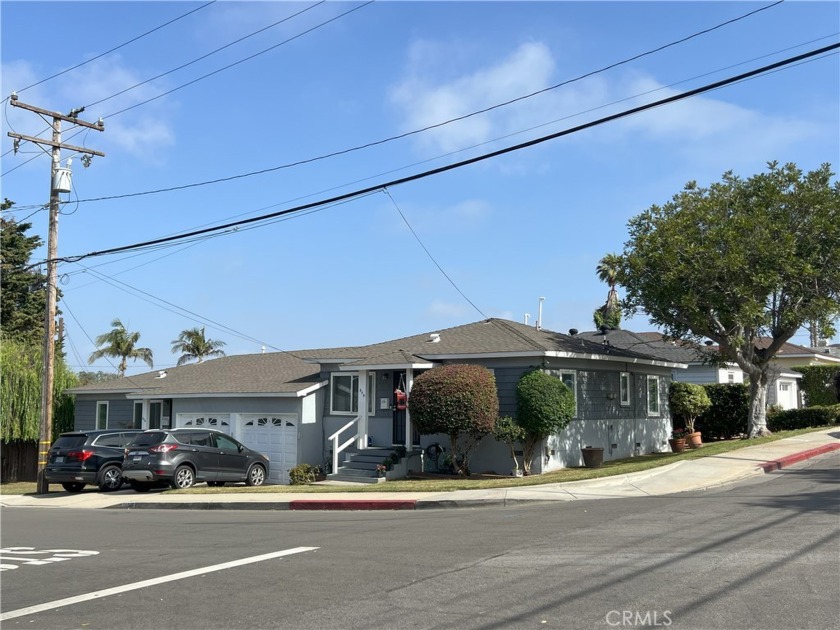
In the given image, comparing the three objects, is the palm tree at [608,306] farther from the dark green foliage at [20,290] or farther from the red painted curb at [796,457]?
the dark green foliage at [20,290]

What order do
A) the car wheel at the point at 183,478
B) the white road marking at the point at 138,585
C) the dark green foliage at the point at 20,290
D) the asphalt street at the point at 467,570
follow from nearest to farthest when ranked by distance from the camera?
the asphalt street at the point at 467,570
the white road marking at the point at 138,585
the car wheel at the point at 183,478
the dark green foliage at the point at 20,290

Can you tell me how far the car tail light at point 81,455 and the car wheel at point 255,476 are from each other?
4.49 metres

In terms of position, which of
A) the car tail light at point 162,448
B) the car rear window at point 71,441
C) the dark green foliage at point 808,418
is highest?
the dark green foliage at point 808,418

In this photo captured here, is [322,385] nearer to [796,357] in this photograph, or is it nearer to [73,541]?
[73,541]

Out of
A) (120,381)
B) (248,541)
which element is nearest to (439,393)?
(248,541)

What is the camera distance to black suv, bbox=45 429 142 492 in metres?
22.8

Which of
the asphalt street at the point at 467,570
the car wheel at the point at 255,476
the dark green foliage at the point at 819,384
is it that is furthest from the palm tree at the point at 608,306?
the asphalt street at the point at 467,570

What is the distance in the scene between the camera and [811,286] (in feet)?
76.4

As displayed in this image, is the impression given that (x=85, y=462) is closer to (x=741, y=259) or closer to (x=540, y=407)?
(x=540, y=407)

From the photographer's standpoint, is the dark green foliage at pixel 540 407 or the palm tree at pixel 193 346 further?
the palm tree at pixel 193 346

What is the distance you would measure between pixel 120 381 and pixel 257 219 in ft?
65.3

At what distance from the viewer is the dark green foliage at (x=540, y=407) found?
21281 millimetres

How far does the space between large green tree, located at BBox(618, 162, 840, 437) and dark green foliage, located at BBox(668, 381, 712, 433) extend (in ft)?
14.5

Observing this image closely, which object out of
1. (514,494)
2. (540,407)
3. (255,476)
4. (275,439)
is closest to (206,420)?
(275,439)
